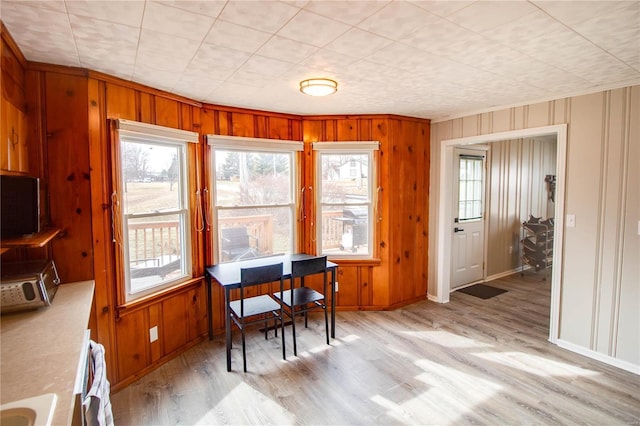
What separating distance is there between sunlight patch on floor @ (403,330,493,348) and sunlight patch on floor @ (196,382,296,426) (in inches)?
64.5

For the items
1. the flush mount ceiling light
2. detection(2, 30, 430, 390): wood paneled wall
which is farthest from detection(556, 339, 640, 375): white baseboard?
the flush mount ceiling light

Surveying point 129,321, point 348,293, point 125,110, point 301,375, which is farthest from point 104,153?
point 348,293

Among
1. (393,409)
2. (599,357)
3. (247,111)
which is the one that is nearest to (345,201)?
(247,111)

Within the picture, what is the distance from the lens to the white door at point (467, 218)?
4570 mm

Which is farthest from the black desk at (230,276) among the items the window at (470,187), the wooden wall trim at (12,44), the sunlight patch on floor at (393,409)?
the window at (470,187)

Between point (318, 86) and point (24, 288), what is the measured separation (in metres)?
2.21

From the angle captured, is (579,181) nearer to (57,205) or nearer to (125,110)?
(125,110)

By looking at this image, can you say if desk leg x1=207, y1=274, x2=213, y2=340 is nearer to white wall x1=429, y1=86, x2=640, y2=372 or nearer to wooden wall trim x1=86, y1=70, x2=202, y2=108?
wooden wall trim x1=86, y1=70, x2=202, y2=108

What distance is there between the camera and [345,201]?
395 centimetres

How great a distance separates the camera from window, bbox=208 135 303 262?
337cm

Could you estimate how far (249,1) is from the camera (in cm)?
145

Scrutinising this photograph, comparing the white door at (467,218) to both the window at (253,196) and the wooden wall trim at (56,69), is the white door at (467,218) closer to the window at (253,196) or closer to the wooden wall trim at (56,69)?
the window at (253,196)

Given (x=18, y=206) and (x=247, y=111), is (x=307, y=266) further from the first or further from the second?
(x=18, y=206)

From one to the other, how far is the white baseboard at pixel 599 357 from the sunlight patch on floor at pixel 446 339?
687 millimetres
